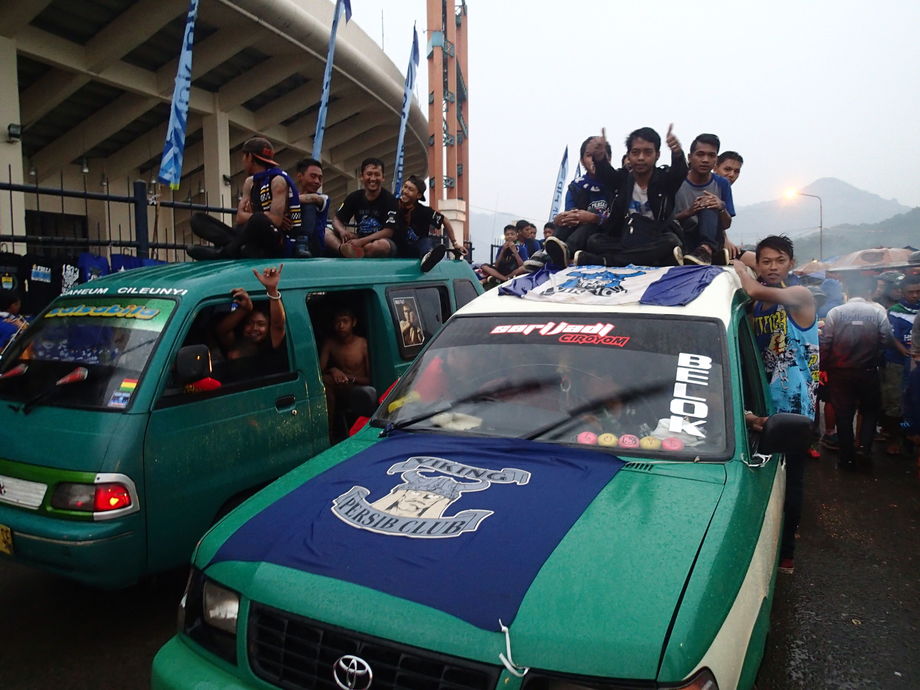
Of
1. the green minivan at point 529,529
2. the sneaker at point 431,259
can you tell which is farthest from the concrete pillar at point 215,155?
the green minivan at point 529,529

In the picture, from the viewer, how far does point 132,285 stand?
4117mm

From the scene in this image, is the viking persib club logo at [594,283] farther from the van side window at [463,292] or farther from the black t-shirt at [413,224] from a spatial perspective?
the black t-shirt at [413,224]

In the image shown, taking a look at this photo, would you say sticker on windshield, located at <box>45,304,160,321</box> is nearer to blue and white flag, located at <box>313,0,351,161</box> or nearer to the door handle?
the door handle

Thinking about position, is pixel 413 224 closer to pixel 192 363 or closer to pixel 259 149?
pixel 259 149

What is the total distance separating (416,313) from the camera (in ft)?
18.8

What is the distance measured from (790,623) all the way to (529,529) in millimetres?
2406

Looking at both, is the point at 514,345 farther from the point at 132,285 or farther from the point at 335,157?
the point at 335,157

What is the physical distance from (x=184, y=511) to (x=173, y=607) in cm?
68

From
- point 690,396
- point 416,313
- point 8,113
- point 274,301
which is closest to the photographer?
point 690,396

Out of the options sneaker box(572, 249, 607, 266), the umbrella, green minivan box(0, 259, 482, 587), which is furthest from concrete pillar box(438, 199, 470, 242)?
green minivan box(0, 259, 482, 587)

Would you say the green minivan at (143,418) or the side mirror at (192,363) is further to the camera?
the side mirror at (192,363)

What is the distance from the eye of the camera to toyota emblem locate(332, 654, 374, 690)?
1.81 m

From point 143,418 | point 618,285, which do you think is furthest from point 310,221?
point 618,285

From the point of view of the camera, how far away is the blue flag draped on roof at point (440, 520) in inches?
75.0
